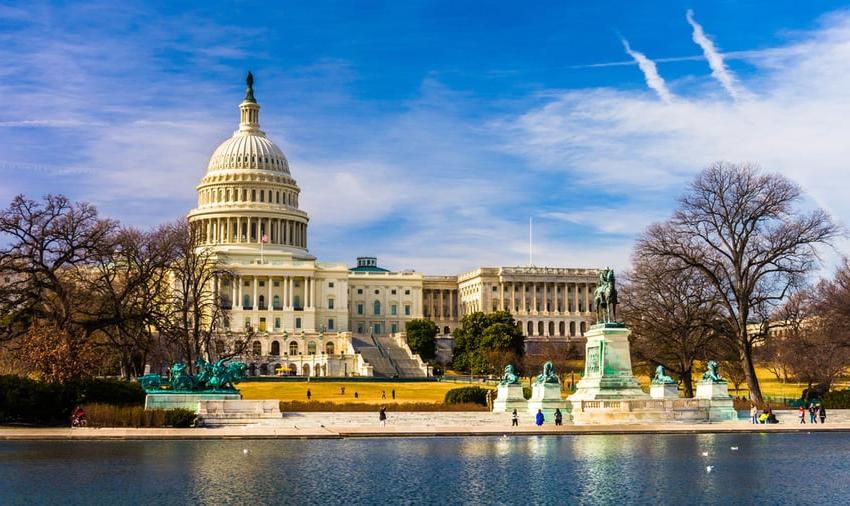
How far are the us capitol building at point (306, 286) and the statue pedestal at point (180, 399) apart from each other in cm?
9339

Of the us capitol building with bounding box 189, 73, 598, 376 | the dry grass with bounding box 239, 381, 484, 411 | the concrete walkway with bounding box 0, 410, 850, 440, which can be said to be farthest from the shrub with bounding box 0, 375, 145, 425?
the us capitol building with bounding box 189, 73, 598, 376

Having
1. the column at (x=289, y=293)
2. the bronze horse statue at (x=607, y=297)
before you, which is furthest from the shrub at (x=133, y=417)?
the column at (x=289, y=293)

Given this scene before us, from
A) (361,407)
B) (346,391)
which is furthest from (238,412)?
(346,391)

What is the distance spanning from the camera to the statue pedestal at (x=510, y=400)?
55281mm

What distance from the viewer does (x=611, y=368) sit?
166 feet

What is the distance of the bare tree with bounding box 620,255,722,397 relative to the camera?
72.0 meters

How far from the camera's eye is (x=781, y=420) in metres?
54.7

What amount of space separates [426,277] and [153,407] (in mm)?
136296

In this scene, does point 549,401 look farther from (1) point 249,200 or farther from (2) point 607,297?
(1) point 249,200

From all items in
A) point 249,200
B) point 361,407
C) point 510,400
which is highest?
point 249,200

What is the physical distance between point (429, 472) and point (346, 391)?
61.9 metres

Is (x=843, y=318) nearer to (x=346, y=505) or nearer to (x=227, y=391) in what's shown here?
(x=227, y=391)

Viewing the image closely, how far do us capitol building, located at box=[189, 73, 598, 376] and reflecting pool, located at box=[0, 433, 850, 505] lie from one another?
107 metres

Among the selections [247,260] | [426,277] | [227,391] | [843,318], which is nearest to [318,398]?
[227,391]
